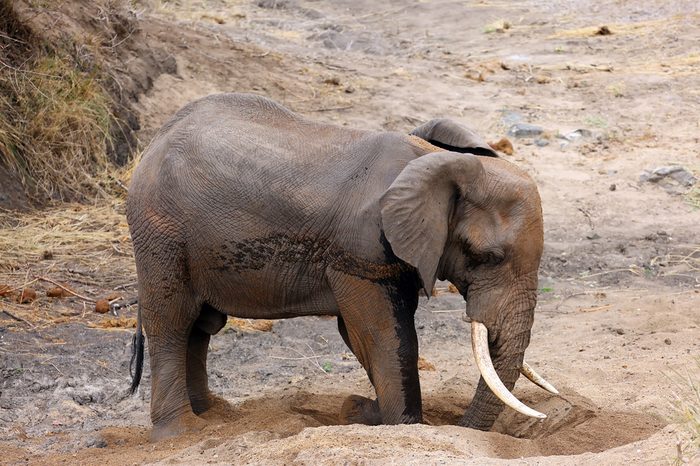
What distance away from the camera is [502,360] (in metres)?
6.32

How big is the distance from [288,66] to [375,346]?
407 inches

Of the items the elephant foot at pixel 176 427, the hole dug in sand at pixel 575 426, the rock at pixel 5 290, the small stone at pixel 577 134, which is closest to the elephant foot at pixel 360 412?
the hole dug in sand at pixel 575 426

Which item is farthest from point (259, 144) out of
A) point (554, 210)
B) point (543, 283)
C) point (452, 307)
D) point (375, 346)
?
point (554, 210)

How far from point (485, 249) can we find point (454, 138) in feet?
2.83

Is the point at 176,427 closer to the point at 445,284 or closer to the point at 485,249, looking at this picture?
the point at 485,249

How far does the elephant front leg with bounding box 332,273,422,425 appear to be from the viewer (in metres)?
6.30

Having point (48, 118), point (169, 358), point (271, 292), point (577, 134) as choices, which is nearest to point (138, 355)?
point (169, 358)

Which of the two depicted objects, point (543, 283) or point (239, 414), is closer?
point (239, 414)

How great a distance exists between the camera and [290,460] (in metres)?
5.50

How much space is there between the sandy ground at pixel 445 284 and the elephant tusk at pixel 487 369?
0.91 ft

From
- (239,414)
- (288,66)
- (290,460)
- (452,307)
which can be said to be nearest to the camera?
(290,460)

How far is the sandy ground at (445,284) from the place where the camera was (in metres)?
6.47

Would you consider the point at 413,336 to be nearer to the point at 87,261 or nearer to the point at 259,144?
the point at 259,144

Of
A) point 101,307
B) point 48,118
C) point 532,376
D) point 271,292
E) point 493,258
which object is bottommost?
point 101,307
